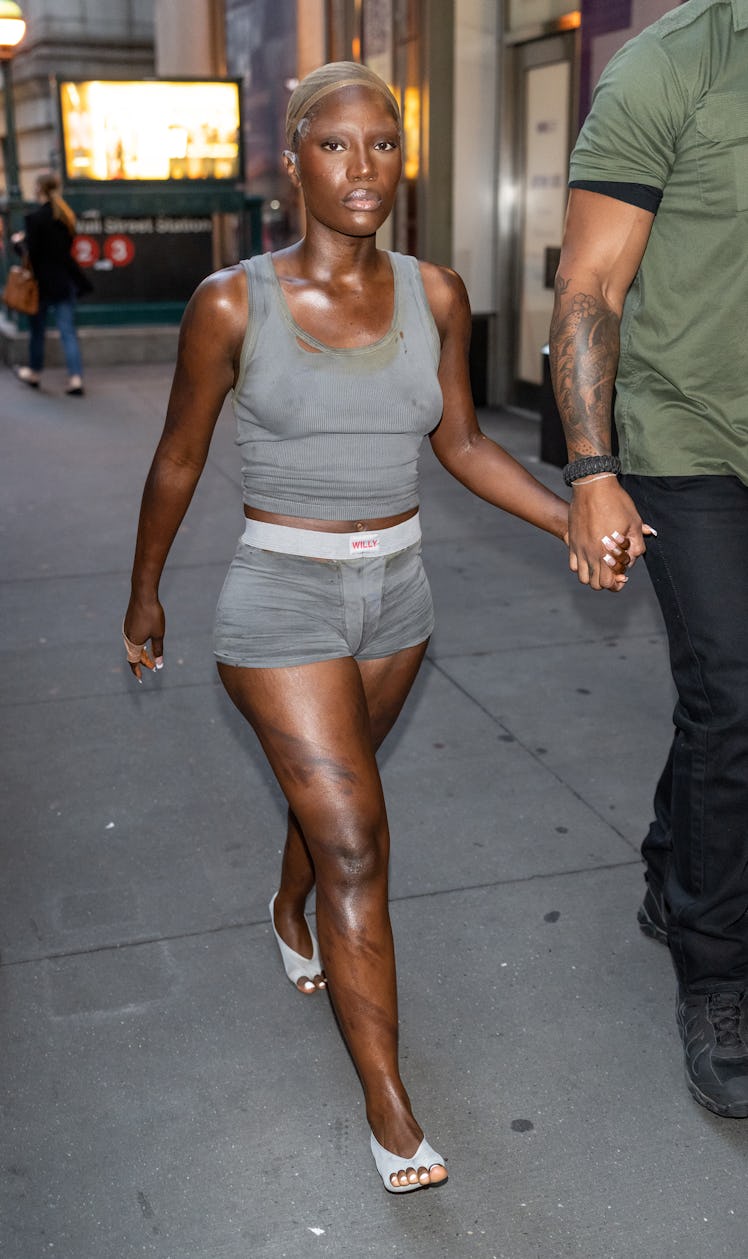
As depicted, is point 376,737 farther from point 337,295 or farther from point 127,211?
point 127,211

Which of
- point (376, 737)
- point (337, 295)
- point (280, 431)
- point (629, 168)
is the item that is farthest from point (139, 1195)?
point (629, 168)

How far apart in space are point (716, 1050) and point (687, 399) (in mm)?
1365

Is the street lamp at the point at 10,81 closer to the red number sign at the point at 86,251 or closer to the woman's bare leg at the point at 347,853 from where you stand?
the red number sign at the point at 86,251

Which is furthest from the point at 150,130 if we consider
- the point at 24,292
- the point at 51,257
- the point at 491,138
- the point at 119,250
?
the point at 491,138

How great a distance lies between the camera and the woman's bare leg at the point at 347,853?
8.68 ft

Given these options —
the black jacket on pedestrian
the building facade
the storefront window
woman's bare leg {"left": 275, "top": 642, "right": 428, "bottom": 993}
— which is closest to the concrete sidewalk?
woman's bare leg {"left": 275, "top": 642, "right": 428, "bottom": 993}

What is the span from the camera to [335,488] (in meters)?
2.74

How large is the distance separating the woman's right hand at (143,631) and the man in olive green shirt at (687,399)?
35.0 inches

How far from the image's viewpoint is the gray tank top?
8.77 ft

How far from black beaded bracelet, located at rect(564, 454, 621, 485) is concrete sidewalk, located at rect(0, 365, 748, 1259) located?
4.28ft

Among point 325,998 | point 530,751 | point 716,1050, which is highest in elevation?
point 716,1050

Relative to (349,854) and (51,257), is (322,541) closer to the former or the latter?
(349,854)

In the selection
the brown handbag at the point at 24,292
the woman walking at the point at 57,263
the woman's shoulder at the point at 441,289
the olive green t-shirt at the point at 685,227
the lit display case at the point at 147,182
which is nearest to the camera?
the olive green t-shirt at the point at 685,227

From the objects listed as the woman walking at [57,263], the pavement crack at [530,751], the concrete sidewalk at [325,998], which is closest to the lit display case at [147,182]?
the woman walking at [57,263]
